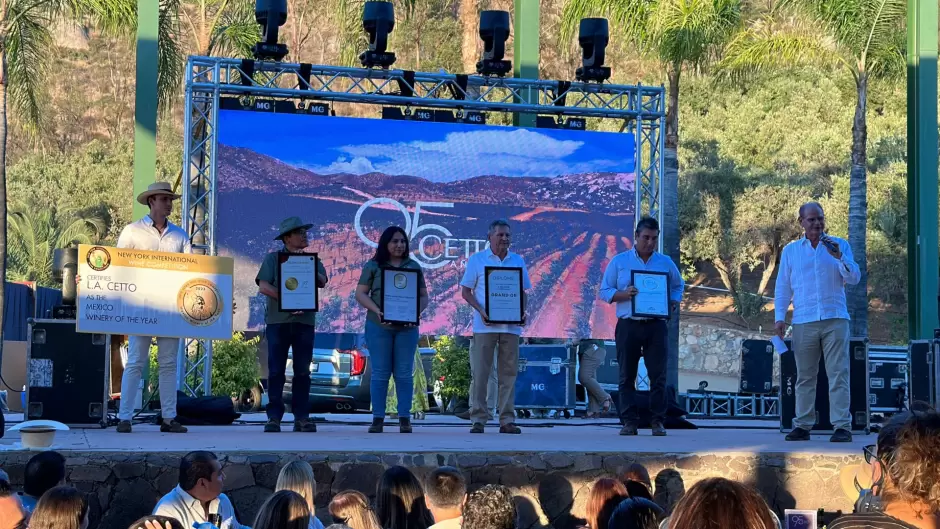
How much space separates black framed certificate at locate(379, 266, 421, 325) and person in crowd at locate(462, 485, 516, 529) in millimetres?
5378

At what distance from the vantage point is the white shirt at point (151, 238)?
926 centimetres

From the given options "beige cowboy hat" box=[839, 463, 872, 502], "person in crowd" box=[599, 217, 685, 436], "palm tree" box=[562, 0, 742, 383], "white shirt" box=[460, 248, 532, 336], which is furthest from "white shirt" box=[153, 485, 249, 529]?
"palm tree" box=[562, 0, 742, 383]

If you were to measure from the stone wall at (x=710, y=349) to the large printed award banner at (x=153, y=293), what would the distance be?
24.6 m

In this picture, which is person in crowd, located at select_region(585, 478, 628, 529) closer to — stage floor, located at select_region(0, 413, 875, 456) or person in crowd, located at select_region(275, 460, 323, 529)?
person in crowd, located at select_region(275, 460, 323, 529)

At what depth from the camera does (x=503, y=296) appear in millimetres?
9797

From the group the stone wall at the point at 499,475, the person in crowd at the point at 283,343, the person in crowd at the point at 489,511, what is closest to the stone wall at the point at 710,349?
the person in crowd at the point at 283,343

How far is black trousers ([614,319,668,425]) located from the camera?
949 centimetres

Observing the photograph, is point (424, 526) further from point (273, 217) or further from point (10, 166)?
point (10, 166)

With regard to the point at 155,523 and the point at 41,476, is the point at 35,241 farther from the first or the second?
the point at 155,523

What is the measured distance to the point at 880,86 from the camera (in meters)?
38.9

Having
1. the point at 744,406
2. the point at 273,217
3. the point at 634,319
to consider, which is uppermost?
the point at 273,217

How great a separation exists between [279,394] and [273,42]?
14.5ft

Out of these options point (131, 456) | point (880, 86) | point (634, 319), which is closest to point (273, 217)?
point (634, 319)

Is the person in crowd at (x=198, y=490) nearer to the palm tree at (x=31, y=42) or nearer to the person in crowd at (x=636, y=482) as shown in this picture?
the person in crowd at (x=636, y=482)
